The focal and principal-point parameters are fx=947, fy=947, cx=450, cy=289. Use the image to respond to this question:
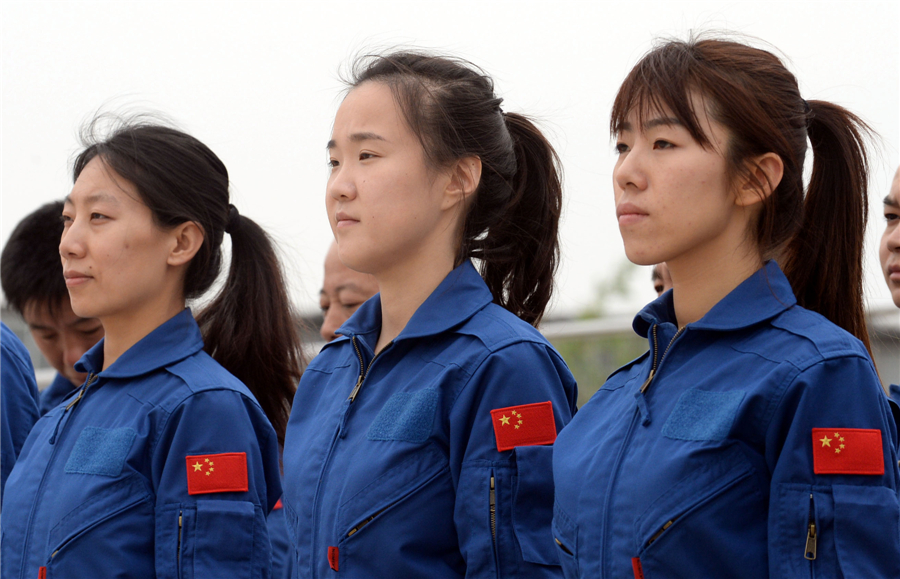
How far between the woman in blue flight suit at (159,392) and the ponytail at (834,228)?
1.33 metres

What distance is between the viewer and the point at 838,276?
180cm

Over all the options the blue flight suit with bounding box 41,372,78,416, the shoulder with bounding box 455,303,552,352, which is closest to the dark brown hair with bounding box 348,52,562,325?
the shoulder with bounding box 455,303,552,352

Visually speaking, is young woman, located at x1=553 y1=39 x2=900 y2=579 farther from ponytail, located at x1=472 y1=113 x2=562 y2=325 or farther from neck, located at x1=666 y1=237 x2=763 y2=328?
ponytail, located at x1=472 y1=113 x2=562 y2=325

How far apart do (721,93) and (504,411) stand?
728mm

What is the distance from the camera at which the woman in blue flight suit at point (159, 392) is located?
7.17 feet

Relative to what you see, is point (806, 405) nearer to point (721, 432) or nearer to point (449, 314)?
point (721, 432)

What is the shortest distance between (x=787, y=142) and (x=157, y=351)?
164cm

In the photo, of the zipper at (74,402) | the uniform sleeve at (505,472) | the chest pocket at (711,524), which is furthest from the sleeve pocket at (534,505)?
the zipper at (74,402)

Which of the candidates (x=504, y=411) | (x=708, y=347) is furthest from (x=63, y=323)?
(x=708, y=347)

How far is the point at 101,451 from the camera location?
2283 mm

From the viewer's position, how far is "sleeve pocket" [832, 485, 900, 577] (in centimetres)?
139

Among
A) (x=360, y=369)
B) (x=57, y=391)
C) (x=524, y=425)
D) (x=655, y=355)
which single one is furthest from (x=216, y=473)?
(x=57, y=391)

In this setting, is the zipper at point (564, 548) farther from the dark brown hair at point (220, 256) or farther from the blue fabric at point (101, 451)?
the dark brown hair at point (220, 256)

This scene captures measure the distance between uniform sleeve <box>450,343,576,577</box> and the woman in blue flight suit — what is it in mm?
633
